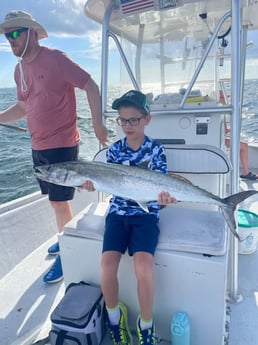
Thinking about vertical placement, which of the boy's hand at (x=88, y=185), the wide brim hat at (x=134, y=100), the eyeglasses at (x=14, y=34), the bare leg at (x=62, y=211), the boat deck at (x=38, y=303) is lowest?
the boat deck at (x=38, y=303)

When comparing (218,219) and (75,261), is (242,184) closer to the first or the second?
(218,219)

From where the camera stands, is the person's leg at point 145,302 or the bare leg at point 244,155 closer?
the person's leg at point 145,302

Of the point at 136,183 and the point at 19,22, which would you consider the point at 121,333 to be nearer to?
the point at 136,183

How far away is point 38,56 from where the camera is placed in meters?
2.16

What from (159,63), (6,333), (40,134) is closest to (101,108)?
(40,134)

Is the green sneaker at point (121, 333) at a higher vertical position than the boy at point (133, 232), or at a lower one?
lower

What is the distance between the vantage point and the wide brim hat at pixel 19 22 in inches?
80.7

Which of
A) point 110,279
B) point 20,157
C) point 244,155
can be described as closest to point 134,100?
point 110,279

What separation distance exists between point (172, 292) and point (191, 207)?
2.47ft

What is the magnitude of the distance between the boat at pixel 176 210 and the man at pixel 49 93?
21 centimetres

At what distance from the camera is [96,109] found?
224 centimetres

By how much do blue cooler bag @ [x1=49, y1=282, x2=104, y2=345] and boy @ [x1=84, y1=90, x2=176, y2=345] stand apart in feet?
0.27

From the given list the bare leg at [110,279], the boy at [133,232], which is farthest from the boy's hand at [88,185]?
the bare leg at [110,279]

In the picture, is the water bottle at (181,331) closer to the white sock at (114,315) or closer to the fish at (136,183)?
the white sock at (114,315)
